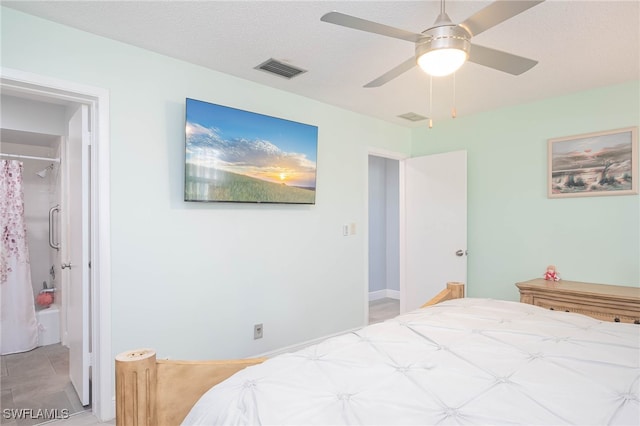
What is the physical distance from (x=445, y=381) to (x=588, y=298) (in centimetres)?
242

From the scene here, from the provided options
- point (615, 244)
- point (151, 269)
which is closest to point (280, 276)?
point (151, 269)

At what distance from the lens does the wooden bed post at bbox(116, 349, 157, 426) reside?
1114mm

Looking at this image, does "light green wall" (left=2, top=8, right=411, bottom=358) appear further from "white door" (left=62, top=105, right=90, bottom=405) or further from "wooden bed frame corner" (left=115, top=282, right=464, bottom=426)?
"wooden bed frame corner" (left=115, top=282, right=464, bottom=426)

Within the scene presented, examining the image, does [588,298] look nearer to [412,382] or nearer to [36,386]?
[412,382]

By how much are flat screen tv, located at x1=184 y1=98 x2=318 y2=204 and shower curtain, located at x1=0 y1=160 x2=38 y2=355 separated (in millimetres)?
2379

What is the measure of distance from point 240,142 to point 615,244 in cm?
320

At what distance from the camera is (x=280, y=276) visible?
321 centimetres

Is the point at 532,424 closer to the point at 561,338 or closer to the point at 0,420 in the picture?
the point at 561,338

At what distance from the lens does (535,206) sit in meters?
3.48

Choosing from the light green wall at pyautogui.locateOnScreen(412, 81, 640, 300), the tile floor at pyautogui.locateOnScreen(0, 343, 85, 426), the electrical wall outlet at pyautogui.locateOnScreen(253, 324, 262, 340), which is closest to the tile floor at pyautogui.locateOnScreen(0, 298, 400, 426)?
the tile floor at pyautogui.locateOnScreen(0, 343, 85, 426)

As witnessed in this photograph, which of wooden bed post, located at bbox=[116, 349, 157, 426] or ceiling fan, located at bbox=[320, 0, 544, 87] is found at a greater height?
ceiling fan, located at bbox=[320, 0, 544, 87]

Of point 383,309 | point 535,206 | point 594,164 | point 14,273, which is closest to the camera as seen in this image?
point 594,164

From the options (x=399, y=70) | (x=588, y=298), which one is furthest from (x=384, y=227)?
(x=399, y=70)

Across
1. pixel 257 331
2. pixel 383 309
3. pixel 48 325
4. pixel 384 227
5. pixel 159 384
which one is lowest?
pixel 383 309
